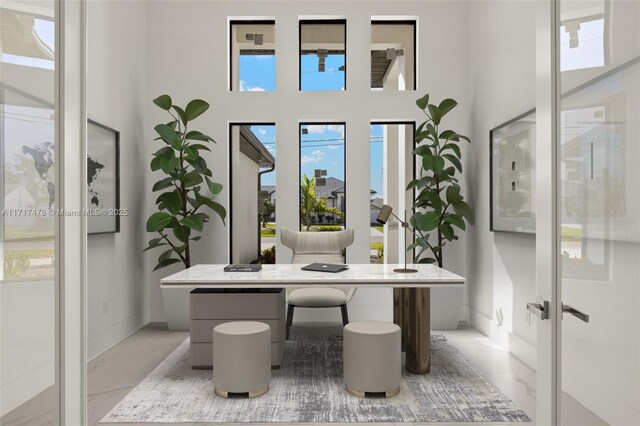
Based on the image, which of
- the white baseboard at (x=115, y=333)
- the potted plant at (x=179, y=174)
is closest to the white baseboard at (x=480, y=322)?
the potted plant at (x=179, y=174)

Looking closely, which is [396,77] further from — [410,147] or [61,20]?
[61,20]

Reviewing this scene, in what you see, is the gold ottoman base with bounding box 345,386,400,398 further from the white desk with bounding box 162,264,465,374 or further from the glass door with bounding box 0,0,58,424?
the glass door with bounding box 0,0,58,424

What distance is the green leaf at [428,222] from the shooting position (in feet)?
13.4

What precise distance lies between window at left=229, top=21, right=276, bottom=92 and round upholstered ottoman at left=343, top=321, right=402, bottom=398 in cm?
311

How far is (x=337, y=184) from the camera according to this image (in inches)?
190

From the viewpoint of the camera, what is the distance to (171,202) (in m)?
4.11

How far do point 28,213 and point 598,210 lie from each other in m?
1.26

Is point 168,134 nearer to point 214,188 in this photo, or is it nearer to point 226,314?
point 214,188

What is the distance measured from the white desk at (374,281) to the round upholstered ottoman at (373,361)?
13.0 inches

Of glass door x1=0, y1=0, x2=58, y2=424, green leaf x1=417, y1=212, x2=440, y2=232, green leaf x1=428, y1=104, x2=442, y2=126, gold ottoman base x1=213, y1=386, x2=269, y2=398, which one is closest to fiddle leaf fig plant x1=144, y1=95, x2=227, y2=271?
gold ottoman base x1=213, y1=386, x2=269, y2=398

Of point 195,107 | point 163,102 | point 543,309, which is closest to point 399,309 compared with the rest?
point 543,309

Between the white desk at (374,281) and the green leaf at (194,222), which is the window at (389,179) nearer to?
the white desk at (374,281)

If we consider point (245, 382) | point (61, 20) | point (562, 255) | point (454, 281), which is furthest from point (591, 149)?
point (245, 382)

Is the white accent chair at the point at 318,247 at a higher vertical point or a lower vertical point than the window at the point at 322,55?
lower
